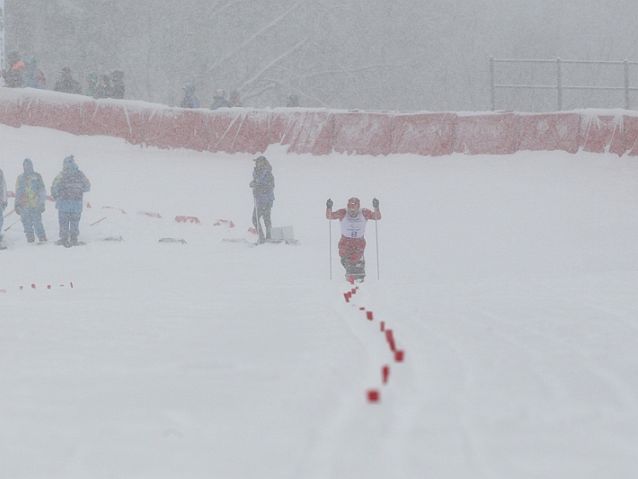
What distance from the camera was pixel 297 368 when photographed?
5.32m

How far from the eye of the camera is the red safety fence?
23.0 m

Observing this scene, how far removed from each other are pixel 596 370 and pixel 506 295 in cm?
418

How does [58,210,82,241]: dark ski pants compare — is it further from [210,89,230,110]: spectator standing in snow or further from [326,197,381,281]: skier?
[210,89,230,110]: spectator standing in snow

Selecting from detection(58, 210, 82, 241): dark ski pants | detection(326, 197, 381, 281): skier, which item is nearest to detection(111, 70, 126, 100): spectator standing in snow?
detection(58, 210, 82, 241): dark ski pants

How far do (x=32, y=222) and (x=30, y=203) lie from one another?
0.35m

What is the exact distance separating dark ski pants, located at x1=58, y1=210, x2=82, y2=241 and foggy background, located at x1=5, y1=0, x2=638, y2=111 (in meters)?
20.2

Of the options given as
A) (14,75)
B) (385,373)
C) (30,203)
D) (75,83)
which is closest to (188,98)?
(75,83)

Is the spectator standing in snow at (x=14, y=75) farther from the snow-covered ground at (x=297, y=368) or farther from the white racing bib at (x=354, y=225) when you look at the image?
the white racing bib at (x=354, y=225)

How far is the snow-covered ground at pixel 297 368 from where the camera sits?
3771 mm

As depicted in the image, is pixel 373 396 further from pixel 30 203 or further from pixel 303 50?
pixel 303 50

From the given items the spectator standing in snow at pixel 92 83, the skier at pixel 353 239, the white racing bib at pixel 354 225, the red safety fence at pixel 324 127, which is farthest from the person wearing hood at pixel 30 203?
the spectator standing in snow at pixel 92 83

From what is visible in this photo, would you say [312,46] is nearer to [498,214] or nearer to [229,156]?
[229,156]

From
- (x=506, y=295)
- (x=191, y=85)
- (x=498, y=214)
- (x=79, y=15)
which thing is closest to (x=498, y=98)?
(x=79, y=15)

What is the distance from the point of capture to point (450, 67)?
4191 centimetres
